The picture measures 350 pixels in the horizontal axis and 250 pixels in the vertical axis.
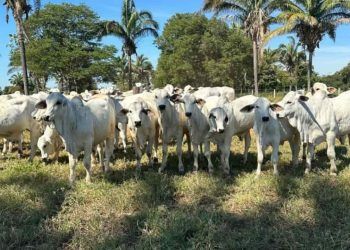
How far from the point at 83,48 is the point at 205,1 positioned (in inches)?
568

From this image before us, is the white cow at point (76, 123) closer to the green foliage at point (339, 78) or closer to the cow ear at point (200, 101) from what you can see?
the cow ear at point (200, 101)

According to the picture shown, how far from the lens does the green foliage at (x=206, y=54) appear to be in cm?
3809

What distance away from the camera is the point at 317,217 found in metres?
6.21

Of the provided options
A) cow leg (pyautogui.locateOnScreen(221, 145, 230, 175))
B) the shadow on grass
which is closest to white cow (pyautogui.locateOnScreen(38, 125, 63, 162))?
the shadow on grass

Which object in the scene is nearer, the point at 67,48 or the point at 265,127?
the point at 265,127

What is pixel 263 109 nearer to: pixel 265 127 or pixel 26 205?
pixel 265 127

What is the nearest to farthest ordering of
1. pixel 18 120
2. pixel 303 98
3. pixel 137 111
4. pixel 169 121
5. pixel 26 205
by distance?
pixel 26 205, pixel 303 98, pixel 137 111, pixel 169 121, pixel 18 120

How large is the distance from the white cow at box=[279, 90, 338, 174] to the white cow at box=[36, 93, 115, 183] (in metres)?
3.39

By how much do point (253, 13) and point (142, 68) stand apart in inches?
2067

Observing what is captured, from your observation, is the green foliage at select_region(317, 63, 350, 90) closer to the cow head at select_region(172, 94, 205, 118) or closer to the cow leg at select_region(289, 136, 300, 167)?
the cow leg at select_region(289, 136, 300, 167)

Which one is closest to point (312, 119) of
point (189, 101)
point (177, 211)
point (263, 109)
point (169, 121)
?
point (263, 109)

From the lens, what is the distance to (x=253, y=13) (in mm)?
29047

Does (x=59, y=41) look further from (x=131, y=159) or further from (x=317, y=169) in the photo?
(x=317, y=169)

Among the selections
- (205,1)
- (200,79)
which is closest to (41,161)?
(205,1)
